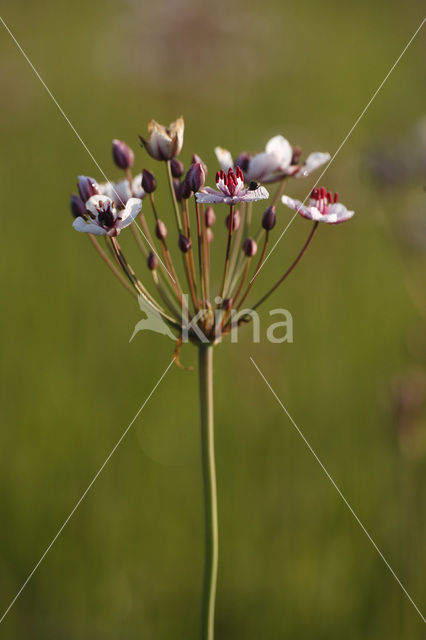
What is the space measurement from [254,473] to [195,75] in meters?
5.68

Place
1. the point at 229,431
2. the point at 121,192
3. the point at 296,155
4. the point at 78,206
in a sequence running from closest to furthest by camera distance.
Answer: the point at 78,206
the point at 121,192
the point at 296,155
the point at 229,431

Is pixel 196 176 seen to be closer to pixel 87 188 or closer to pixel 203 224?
pixel 203 224

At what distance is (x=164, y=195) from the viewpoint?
6855 millimetres

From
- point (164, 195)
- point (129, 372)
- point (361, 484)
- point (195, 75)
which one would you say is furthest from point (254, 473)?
point (195, 75)

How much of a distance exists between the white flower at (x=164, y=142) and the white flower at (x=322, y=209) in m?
0.35

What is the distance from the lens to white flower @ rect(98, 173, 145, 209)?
2.04 m

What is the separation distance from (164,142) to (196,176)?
0.63ft

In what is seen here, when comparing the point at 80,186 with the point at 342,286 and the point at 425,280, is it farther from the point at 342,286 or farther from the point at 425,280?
the point at 342,286

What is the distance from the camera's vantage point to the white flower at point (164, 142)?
6.51ft

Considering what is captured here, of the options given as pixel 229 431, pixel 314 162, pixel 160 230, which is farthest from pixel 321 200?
pixel 229 431

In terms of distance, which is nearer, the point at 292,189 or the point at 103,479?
the point at 103,479

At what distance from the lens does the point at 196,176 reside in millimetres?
1878

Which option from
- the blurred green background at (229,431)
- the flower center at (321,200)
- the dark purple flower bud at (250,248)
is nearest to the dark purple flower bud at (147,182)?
the dark purple flower bud at (250,248)

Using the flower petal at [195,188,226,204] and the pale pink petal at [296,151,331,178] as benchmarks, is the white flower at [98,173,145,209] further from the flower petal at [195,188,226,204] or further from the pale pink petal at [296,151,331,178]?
the pale pink petal at [296,151,331,178]
